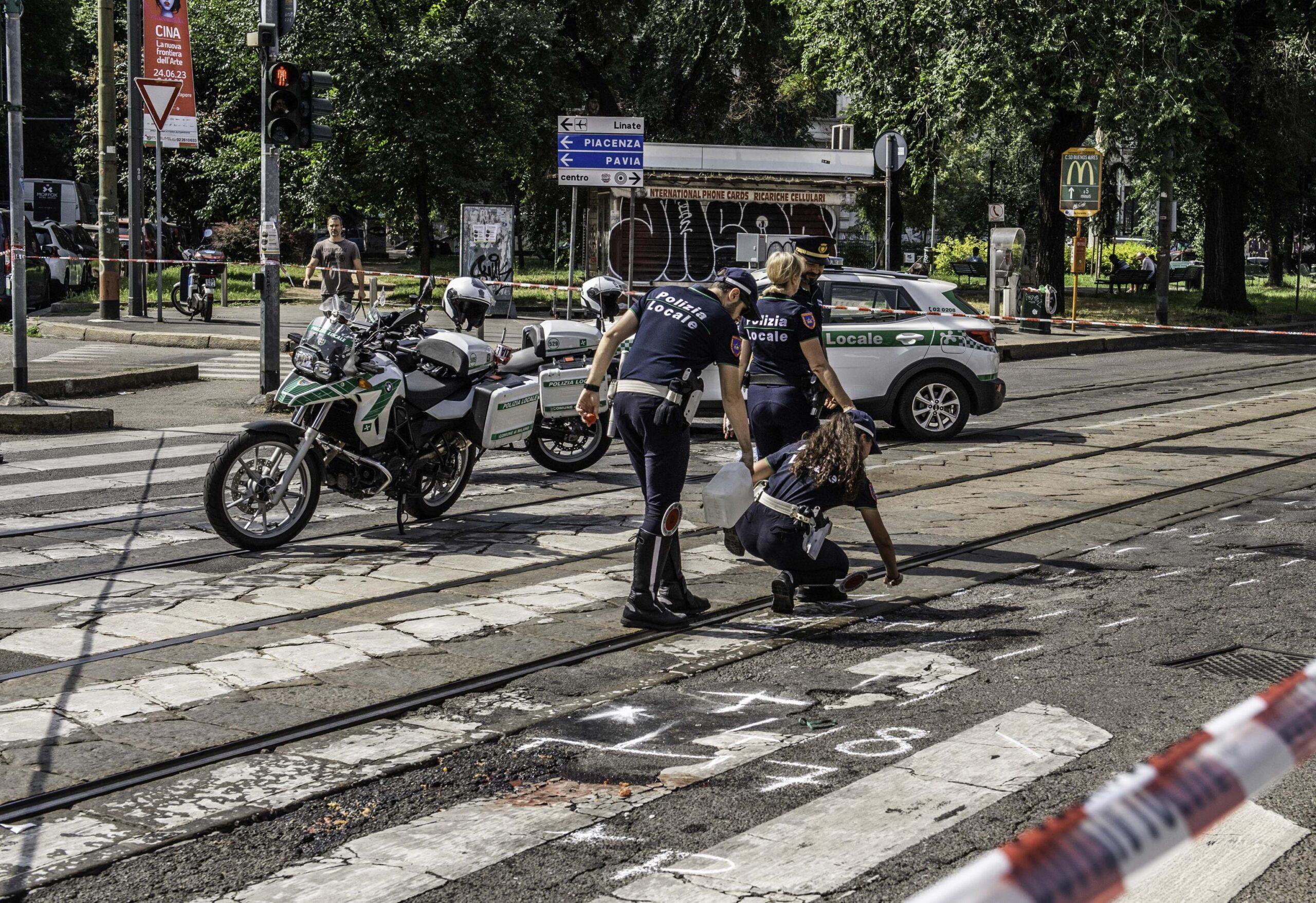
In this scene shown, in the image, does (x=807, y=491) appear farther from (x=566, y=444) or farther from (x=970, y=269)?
(x=970, y=269)

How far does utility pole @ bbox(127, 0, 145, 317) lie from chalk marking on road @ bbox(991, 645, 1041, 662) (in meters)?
19.2

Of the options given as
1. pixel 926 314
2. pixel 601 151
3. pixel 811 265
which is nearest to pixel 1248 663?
pixel 811 265

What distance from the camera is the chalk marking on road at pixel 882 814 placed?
3.94m

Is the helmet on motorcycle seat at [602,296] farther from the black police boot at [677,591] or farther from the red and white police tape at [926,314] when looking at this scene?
the black police boot at [677,591]

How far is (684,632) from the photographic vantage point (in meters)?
6.75

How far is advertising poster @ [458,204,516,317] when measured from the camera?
85.8 ft

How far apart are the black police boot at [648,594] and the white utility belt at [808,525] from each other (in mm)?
617


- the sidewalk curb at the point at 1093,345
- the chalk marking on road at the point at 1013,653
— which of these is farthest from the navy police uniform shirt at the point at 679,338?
the sidewalk curb at the point at 1093,345

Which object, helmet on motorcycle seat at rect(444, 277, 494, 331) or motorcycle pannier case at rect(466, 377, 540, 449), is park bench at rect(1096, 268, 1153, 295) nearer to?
helmet on motorcycle seat at rect(444, 277, 494, 331)

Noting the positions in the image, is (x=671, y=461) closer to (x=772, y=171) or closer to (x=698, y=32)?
(x=772, y=171)

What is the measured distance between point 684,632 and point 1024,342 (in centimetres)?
1923

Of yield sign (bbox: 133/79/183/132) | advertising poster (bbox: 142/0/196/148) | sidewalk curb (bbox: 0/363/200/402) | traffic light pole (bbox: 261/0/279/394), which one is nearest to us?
sidewalk curb (bbox: 0/363/200/402)

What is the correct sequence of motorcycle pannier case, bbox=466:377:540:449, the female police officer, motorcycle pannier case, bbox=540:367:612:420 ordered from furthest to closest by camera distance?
1. motorcycle pannier case, bbox=540:367:612:420
2. motorcycle pannier case, bbox=466:377:540:449
3. the female police officer

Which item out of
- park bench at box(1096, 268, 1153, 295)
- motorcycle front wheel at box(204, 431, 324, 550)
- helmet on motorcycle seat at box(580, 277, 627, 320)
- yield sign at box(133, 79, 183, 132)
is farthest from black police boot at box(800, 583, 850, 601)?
park bench at box(1096, 268, 1153, 295)
